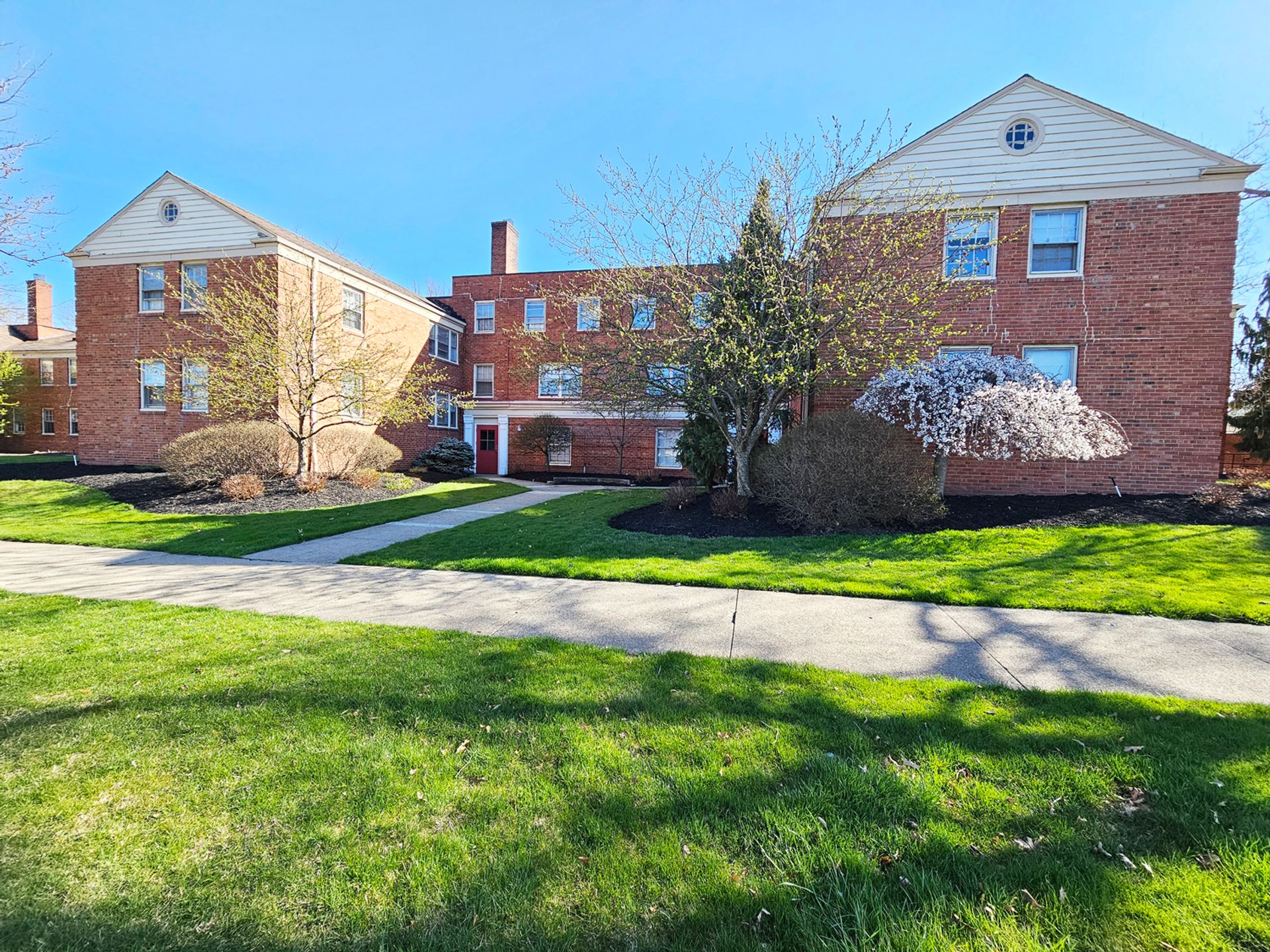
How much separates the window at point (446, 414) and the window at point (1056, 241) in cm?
2017

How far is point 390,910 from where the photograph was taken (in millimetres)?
1758

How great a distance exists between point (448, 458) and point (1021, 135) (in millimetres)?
19690

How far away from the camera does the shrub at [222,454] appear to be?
43.0ft

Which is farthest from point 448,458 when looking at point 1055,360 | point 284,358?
point 1055,360

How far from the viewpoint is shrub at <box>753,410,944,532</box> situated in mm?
8609

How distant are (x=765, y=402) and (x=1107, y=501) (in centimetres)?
671

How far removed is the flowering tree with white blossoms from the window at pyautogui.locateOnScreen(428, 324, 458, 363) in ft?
62.0

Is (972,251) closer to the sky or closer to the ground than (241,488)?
closer to the sky

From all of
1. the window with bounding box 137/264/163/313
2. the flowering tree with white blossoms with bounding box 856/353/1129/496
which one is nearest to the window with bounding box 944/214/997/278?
the flowering tree with white blossoms with bounding box 856/353/1129/496

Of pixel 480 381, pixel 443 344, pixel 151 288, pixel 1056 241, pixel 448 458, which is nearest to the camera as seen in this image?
pixel 1056 241

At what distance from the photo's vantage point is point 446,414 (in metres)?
23.9

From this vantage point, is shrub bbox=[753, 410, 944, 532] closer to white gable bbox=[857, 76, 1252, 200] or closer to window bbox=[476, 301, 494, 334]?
white gable bbox=[857, 76, 1252, 200]

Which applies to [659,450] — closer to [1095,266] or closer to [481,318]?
[481,318]

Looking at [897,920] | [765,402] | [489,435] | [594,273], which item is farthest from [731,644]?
[489,435]
